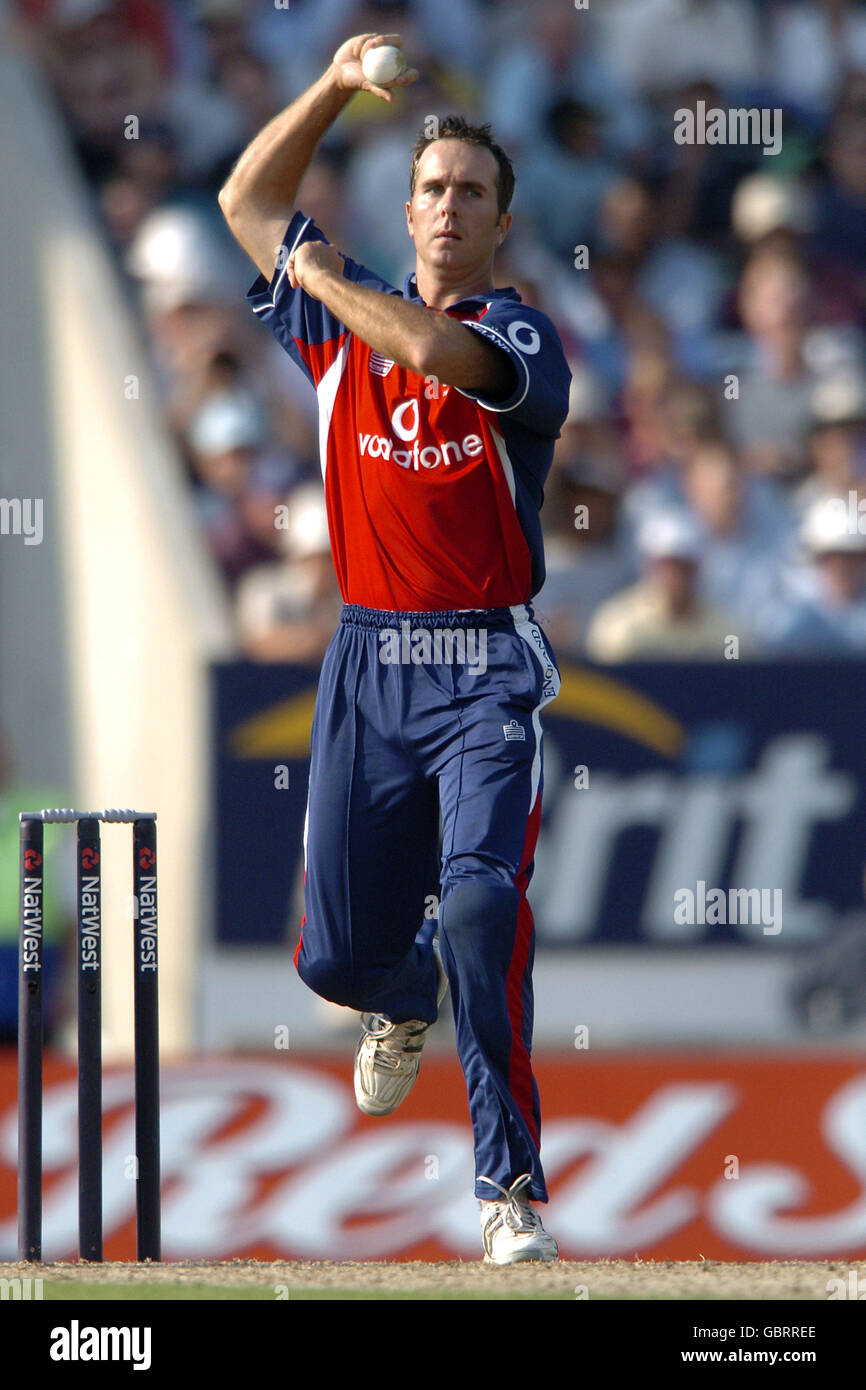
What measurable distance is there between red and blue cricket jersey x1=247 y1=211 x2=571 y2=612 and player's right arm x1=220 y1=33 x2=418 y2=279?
281mm

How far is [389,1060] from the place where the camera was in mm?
6023

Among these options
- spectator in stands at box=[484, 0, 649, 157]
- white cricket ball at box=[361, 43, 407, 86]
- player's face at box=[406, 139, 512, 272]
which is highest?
spectator in stands at box=[484, 0, 649, 157]

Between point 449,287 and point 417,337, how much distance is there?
49 centimetres

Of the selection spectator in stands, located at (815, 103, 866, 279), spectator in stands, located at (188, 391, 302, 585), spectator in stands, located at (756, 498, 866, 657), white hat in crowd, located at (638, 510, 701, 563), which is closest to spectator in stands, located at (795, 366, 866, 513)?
spectator in stands, located at (756, 498, 866, 657)

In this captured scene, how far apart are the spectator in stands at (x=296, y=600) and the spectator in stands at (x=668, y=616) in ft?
4.09

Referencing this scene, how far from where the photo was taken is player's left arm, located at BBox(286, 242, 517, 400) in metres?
5.00

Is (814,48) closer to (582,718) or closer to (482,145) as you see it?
(582,718)

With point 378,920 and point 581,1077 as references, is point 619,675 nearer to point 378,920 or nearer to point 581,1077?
point 581,1077

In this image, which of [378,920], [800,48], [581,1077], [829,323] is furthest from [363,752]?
[800,48]

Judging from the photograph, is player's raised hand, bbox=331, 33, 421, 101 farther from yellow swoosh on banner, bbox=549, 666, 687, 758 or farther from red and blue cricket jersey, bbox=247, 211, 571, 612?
yellow swoosh on banner, bbox=549, 666, 687, 758

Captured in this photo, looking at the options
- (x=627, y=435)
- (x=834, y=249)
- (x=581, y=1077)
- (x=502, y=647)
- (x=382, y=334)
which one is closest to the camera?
(x=382, y=334)

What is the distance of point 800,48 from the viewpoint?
43.1ft

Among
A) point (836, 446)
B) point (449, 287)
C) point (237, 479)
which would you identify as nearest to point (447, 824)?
point (449, 287)

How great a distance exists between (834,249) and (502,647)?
7.69m
